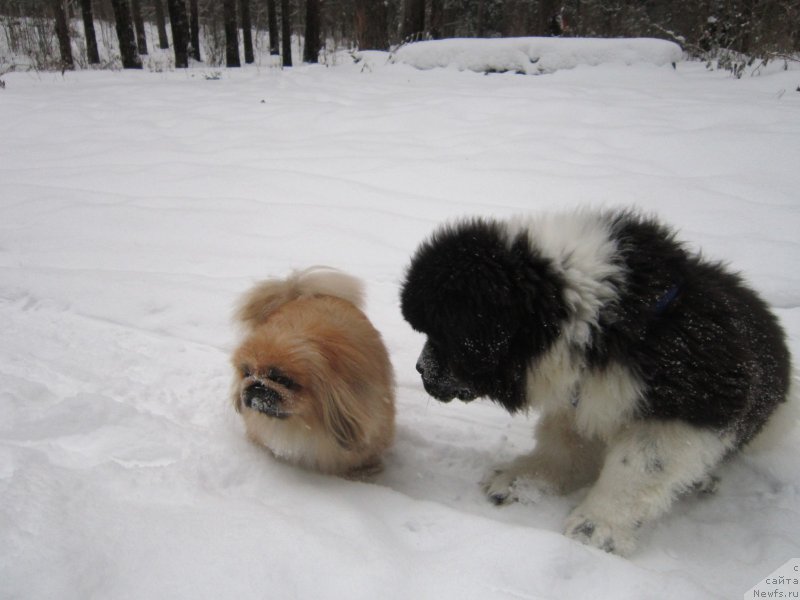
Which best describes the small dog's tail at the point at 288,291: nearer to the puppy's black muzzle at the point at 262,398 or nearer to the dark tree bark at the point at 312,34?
the puppy's black muzzle at the point at 262,398

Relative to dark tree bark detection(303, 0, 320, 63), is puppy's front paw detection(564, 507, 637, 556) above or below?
below

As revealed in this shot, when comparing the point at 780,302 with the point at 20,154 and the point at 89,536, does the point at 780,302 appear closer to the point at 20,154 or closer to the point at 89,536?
the point at 89,536

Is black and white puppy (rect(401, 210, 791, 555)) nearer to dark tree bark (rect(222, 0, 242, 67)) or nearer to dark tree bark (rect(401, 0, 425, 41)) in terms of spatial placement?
dark tree bark (rect(401, 0, 425, 41))

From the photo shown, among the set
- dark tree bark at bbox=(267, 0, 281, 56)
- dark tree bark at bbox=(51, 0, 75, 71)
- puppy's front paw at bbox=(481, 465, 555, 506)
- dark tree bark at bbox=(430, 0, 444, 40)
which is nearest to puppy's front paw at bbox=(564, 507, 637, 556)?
puppy's front paw at bbox=(481, 465, 555, 506)

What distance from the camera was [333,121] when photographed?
7285 mm

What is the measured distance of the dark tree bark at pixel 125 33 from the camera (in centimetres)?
1309

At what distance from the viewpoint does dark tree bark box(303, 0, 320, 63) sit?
14222 millimetres

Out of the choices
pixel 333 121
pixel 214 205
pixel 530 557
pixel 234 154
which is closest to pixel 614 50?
pixel 333 121

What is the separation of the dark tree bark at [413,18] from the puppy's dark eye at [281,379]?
14.1 meters

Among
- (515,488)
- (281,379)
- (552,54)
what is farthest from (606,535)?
(552,54)

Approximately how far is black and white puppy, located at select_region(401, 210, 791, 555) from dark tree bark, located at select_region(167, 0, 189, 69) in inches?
631

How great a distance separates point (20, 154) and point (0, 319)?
154 inches

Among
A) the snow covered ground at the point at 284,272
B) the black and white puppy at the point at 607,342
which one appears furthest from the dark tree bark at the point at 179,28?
the black and white puppy at the point at 607,342

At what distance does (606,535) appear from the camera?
73.0 inches
